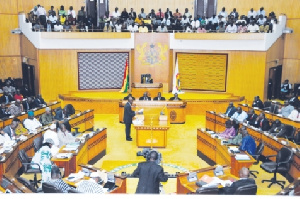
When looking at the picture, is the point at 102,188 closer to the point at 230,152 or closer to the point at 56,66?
the point at 230,152

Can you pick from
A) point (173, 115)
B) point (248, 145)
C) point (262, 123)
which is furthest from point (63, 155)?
point (173, 115)

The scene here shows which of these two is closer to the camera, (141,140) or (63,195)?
(63,195)

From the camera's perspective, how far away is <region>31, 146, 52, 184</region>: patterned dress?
684 cm

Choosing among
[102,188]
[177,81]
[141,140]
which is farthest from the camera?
[177,81]

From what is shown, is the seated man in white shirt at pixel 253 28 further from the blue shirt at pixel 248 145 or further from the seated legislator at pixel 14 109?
the seated legislator at pixel 14 109

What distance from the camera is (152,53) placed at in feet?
55.0

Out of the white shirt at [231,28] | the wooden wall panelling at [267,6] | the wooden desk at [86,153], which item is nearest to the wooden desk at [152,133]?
the wooden desk at [86,153]

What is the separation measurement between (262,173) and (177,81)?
268 inches

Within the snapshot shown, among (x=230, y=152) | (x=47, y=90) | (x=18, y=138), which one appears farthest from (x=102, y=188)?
(x=47, y=90)

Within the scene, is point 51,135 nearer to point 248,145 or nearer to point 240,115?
point 248,145

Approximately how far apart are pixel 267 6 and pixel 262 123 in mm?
10099

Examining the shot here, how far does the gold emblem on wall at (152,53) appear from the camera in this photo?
1666cm

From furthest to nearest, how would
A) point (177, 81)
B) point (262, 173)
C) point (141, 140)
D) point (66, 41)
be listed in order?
1. point (66, 41)
2. point (177, 81)
3. point (141, 140)
4. point (262, 173)

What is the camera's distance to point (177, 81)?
1493cm
